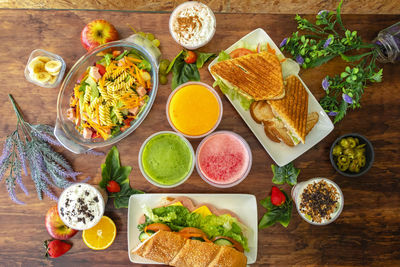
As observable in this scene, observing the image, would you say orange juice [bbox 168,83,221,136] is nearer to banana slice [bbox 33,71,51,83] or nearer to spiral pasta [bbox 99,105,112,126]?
spiral pasta [bbox 99,105,112,126]

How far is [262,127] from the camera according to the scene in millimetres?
2018

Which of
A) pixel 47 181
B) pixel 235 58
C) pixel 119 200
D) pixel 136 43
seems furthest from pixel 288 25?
pixel 47 181

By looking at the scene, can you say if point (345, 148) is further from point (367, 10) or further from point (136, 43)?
point (136, 43)

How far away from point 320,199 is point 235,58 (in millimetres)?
1085

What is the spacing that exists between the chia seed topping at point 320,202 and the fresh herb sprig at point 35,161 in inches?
61.7

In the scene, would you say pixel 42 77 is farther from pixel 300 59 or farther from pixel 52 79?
pixel 300 59

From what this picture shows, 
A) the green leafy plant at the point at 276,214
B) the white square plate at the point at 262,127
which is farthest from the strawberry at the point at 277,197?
the white square plate at the point at 262,127

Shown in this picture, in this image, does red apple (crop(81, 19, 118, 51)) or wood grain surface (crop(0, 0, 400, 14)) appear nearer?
red apple (crop(81, 19, 118, 51))

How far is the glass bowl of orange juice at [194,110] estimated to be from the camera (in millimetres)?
1977

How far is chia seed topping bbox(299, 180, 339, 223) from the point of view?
190 cm

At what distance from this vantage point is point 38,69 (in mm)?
2004

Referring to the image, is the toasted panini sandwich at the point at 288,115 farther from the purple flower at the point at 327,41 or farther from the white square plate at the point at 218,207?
the white square plate at the point at 218,207

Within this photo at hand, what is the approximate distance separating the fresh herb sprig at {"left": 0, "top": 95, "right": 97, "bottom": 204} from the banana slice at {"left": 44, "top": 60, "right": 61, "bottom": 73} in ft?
1.22

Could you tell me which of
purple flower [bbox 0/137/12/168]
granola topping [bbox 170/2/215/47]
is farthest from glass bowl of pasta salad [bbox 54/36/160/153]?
purple flower [bbox 0/137/12/168]
